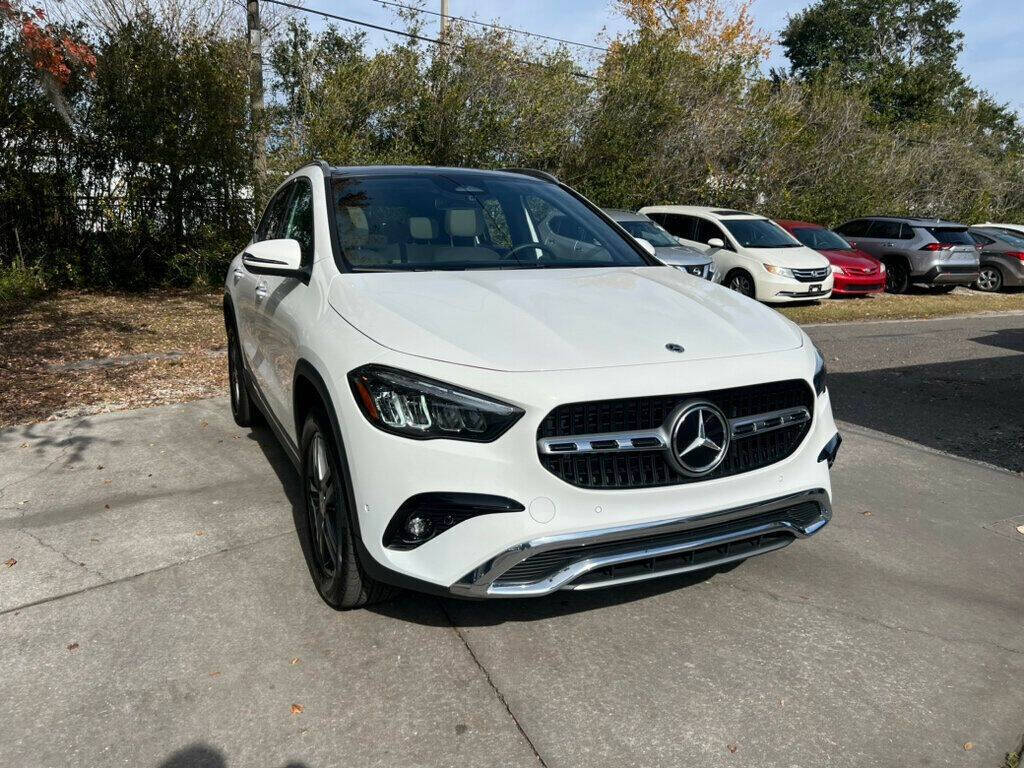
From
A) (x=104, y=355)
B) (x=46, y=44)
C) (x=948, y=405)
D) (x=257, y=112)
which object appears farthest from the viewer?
(x=257, y=112)

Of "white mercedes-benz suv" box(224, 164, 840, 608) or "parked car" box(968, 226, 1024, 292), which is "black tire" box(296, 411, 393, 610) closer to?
"white mercedes-benz suv" box(224, 164, 840, 608)

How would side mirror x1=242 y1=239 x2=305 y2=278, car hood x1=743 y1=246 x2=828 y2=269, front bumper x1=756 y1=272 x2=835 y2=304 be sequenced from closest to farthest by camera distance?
side mirror x1=242 y1=239 x2=305 y2=278
front bumper x1=756 y1=272 x2=835 y2=304
car hood x1=743 y1=246 x2=828 y2=269

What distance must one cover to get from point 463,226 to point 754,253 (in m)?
11.5

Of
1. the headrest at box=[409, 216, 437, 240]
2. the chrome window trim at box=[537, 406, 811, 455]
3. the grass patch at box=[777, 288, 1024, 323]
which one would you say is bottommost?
the grass patch at box=[777, 288, 1024, 323]

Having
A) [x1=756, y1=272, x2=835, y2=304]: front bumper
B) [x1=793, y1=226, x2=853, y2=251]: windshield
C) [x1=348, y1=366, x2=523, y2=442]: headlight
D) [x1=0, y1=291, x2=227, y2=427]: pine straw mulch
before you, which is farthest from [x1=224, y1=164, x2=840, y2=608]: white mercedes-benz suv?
[x1=793, y1=226, x2=853, y2=251]: windshield

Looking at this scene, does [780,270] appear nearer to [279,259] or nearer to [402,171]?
[402,171]

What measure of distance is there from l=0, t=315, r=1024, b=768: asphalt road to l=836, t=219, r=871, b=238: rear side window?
625 inches

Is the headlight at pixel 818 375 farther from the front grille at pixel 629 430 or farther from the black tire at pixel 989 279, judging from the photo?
the black tire at pixel 989 279

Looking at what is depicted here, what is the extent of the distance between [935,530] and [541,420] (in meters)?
2.87

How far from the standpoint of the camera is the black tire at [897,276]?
60.8 ft

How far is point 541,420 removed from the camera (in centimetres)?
276

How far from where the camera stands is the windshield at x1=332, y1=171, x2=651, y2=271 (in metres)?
4.02

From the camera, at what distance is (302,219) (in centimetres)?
450

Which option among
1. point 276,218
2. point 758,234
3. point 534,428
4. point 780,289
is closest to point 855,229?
point 758,234
